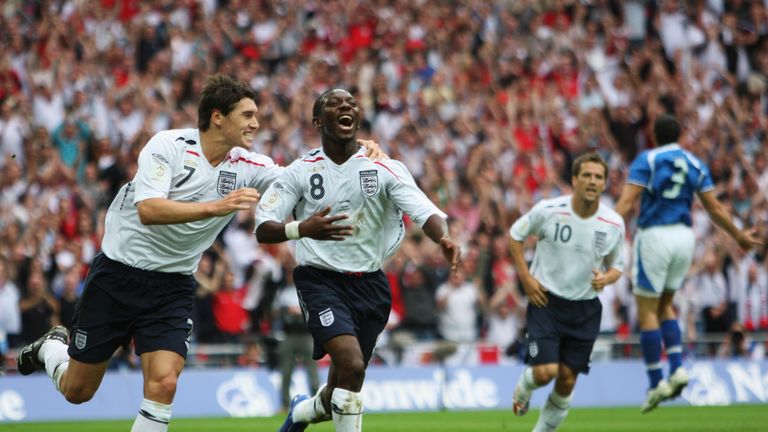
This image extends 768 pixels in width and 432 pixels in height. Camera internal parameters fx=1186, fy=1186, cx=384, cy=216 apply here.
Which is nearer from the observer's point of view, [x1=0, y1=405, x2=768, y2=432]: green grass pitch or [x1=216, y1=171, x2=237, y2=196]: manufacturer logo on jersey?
[x1=216, y1=171, x2=237, y2=196]: manufacturer logo on jersey

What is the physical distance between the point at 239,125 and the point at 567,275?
445 cm

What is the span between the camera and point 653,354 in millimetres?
13836

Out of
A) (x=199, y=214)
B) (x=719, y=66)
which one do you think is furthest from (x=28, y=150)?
(x=719, y=66)

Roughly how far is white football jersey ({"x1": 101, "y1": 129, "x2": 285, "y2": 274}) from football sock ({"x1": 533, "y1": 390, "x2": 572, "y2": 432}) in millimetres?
4001

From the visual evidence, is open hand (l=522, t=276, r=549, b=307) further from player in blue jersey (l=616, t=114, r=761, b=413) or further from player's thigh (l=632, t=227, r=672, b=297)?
player's thigh (l=632, t=227, r=672, b=297)

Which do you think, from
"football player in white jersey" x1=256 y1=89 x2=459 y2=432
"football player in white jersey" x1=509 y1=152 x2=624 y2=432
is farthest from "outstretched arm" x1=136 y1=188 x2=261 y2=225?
"football player in white jersey" x1=509 y1=152 x2=624 y2=432

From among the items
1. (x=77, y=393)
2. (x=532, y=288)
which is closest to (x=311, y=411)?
(x=77, y=393)

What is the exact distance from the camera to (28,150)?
64.5ft

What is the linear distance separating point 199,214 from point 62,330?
3.27 metres

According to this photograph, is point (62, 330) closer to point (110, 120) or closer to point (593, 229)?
point (593, 229)

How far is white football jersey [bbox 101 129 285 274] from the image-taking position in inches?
363

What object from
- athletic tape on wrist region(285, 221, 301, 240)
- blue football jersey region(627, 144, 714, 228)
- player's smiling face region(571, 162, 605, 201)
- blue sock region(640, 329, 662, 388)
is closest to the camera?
athletic tape on wrist region(285, 221, 301, 240)

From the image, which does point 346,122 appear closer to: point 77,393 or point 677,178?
point 77,393

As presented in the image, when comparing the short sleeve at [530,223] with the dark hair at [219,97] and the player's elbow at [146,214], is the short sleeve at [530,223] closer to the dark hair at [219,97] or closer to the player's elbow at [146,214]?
the dark hair at [219,97]
